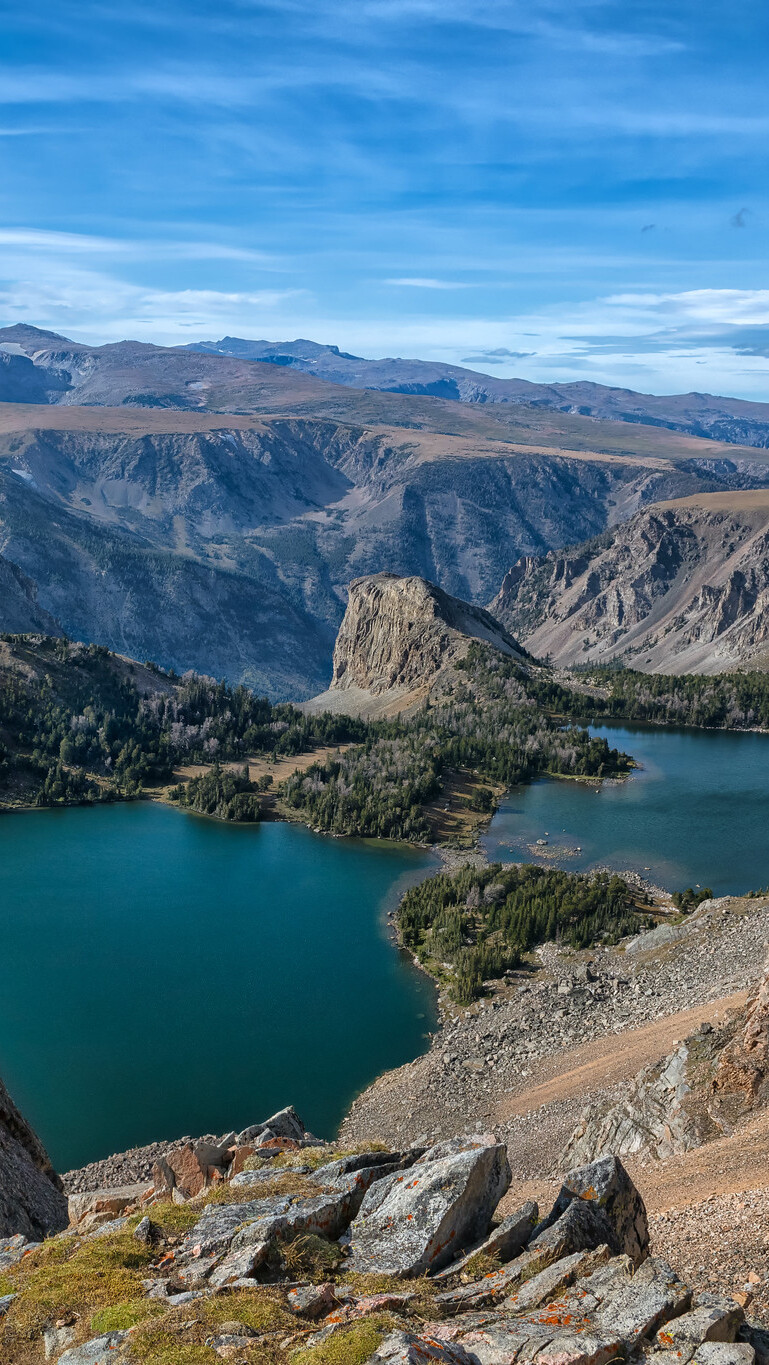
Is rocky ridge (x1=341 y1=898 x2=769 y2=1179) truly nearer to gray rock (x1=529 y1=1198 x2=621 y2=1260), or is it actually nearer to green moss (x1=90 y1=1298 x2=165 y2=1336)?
gray rock (x1=529 y1=1198 x2=621 y2=1260)

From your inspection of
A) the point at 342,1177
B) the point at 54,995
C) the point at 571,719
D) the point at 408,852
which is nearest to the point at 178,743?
the point at 408,852

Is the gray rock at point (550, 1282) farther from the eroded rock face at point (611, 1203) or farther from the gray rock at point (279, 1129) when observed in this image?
the gray rock at point (279, 1129)

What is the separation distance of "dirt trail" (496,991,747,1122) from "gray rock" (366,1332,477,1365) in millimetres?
28519

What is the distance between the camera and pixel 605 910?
217 feet

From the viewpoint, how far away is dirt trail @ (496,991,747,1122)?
4081 cm

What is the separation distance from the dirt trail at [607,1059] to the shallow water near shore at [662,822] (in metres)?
32.1

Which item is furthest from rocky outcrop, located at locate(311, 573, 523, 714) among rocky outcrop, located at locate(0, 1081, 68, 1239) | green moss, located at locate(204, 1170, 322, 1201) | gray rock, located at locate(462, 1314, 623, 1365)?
gray rock, located at locate(462, 1314, 623, 1365)

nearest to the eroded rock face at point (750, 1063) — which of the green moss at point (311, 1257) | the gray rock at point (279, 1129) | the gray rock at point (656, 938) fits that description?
the gray rock at point (279, 1129)

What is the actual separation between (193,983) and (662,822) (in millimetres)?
51761

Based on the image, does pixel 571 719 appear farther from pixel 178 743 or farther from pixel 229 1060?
pixel 229 1060

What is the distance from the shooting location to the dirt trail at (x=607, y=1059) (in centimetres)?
4081

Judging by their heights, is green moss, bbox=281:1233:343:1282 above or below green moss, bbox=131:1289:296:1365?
A: below

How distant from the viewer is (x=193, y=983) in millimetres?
61094

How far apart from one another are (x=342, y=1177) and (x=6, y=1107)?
38.6ft
